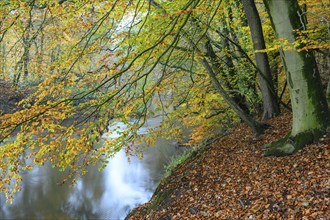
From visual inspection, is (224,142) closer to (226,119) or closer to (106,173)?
(226,119)

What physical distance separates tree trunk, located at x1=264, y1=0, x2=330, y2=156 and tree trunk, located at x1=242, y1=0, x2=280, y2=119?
283 cm

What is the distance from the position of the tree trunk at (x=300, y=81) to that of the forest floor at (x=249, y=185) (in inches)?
10.9

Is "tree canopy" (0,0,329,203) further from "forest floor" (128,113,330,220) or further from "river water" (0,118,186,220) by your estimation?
"river water" (0,118,186,220)

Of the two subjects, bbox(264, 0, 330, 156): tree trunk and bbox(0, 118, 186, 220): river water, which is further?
bbox(0, 118, 186, 220): river water

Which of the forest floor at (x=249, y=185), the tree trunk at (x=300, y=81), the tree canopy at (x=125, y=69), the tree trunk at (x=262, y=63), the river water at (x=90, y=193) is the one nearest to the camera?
the forest floor at (x=249, y=185)

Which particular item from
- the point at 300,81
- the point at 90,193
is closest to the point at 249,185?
the point at 300,81

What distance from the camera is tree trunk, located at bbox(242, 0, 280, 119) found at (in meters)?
8.15

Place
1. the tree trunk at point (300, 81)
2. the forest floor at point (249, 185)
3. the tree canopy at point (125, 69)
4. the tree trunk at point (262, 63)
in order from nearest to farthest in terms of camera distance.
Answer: the forest floor at point (249, 185) < the tree canopy at point (125, 69) < the tree trunk at point (300, 81) < the tree trunk at point (262, 63)

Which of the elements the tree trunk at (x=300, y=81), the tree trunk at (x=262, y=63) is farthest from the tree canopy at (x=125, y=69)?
the tree trunk at (x=300, y=81)

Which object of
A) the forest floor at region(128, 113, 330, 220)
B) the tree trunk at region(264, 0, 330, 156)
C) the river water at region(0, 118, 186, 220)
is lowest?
the river water at region(0, 118, 186, 220)

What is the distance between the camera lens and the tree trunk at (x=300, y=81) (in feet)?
16.8

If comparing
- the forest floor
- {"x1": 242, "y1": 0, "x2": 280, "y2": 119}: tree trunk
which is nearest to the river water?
the forest floor

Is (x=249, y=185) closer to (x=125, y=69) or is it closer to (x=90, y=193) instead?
(x=125, y=69)

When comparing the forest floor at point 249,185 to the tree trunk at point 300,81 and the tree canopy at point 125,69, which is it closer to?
the tree trunk at point 300,81
